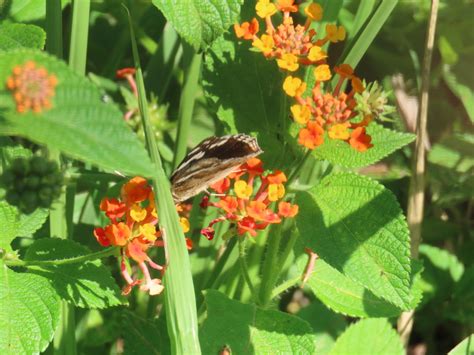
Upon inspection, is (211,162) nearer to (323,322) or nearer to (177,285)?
(177,285)

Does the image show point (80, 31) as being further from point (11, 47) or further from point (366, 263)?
point (366, 263)

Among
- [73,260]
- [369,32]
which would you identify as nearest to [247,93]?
[369,32]

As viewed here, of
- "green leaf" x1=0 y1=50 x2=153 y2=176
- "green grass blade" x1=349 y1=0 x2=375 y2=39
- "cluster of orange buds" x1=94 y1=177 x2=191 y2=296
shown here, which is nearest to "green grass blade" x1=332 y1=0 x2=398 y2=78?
"green grass blade" x1=349 y1=0 x2=375 y2=39

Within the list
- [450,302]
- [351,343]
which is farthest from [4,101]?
[450,302]

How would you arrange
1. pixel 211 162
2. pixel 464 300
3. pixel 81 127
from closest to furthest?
pixel 81 127 → pixel 211 162 → pixel 464 300

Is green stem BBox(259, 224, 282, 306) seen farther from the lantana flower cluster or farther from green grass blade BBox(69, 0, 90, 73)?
green grass blade BBox(69, 0, 90, 73)
